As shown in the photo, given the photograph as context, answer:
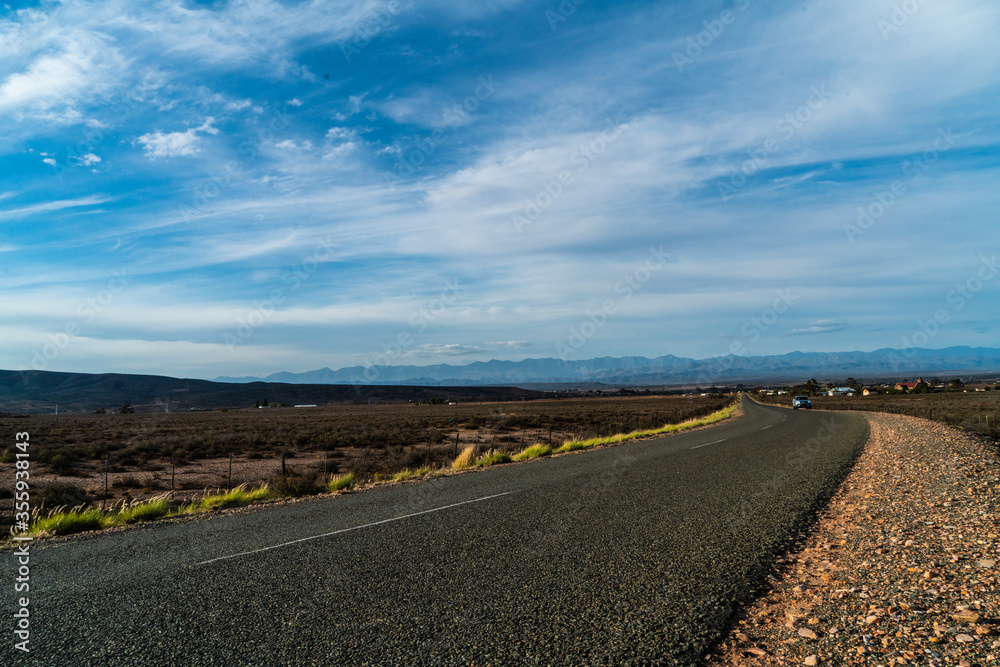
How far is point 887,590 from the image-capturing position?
529cm

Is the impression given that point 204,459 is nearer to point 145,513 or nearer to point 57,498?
point 57,498

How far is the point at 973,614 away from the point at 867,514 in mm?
4395

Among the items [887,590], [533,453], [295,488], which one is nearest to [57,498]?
[295,488]

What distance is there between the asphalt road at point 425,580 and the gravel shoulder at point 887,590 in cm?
35

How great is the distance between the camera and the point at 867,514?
337 inches

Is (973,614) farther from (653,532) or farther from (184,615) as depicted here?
(184,615)

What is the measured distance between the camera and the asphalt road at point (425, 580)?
4.30m

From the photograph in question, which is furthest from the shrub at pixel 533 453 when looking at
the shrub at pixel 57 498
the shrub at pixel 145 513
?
the shrub at pixel 57 498

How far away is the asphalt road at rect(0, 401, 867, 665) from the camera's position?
14.1 ft

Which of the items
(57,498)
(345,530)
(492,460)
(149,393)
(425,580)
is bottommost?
(149,393)

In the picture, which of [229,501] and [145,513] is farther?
[229,501]

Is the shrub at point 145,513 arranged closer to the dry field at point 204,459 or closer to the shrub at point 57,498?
the shrub at point 57,498

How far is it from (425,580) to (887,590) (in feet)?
14.4

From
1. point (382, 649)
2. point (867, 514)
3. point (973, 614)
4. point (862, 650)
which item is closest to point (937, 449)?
point (867, 514)
